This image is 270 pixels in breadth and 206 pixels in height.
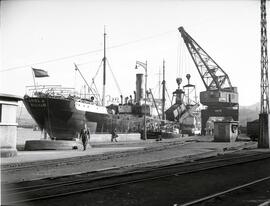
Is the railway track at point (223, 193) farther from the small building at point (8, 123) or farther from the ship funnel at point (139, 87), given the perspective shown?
the ship funnel at point (139, 87)

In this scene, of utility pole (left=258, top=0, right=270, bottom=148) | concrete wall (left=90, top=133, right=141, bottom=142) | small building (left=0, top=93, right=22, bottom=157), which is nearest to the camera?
small building (left=0, top=93, right=22, bottom=157)

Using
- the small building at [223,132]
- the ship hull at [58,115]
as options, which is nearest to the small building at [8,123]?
the ship hull at [58,115]

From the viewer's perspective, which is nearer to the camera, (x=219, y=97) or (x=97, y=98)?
(x=97, y=98)

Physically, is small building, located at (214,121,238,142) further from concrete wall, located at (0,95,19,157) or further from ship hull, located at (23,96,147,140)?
concrete wall, located at (0,95,19,157)

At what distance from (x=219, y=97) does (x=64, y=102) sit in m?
37.9

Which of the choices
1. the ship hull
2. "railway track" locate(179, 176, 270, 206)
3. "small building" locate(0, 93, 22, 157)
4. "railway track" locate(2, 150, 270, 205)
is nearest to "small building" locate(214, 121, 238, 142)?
the ship hull

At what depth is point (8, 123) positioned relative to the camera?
55.5ft

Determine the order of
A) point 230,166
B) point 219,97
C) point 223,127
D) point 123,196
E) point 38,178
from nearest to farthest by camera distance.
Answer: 1. point 123,196
2. point 38,178
3. point 230,166
4. point 223,127
5. point 219,97

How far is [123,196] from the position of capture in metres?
8.46

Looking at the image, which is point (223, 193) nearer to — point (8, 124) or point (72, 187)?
point (72, 187)

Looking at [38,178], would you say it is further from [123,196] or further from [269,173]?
[269,173]

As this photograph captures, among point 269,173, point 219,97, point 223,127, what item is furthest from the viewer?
point 219,97

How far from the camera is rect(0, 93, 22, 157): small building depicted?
1666cm

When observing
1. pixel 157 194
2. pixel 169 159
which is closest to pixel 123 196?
pixel 157 194
